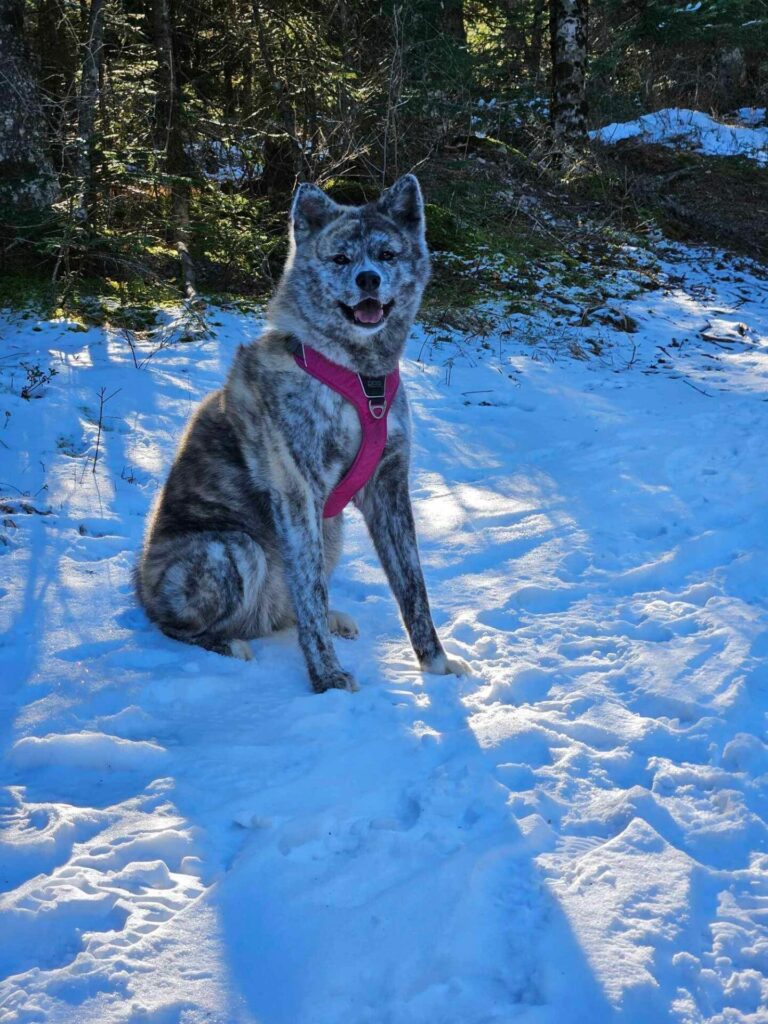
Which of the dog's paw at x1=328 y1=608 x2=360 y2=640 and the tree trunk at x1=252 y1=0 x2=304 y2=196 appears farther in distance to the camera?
the tree trunk at x1=252 y1=0 x2=304 y2=196

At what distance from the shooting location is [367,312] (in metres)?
3.37

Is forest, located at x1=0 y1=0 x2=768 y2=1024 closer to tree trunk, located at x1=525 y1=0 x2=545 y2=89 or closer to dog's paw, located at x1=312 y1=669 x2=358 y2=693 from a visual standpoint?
dog's paw, located at x1=312 y1=669 x2=358 y2=693

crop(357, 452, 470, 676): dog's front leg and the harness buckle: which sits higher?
the harness buckle

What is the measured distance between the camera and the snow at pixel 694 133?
1458 cm

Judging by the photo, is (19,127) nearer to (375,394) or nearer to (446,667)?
(375,394)

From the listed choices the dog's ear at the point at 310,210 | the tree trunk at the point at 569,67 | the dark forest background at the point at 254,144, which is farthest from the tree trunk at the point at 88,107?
the tree trunk at the point at 569,67

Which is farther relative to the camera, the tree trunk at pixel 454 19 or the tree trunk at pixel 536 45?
the tree trunk at pixel 536 45

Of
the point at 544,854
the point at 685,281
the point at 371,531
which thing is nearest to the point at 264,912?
the point at 544,854

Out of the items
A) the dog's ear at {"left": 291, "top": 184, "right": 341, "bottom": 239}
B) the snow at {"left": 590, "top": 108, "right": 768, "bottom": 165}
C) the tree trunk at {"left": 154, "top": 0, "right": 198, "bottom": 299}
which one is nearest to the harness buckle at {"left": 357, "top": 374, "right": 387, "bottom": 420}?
the dog's ear at {"left": 291, "top": 184, "right": 341, "bottom": 239}

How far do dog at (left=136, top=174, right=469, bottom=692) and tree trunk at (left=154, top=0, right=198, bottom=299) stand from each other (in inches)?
177

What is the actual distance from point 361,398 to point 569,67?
11592 mm

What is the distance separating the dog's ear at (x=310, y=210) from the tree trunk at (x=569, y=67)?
10.6m

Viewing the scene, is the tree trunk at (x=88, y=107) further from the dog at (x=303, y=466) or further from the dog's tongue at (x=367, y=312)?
the dog's tongue at (x=367, y=312)

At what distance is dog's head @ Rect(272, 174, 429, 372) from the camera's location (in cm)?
339
